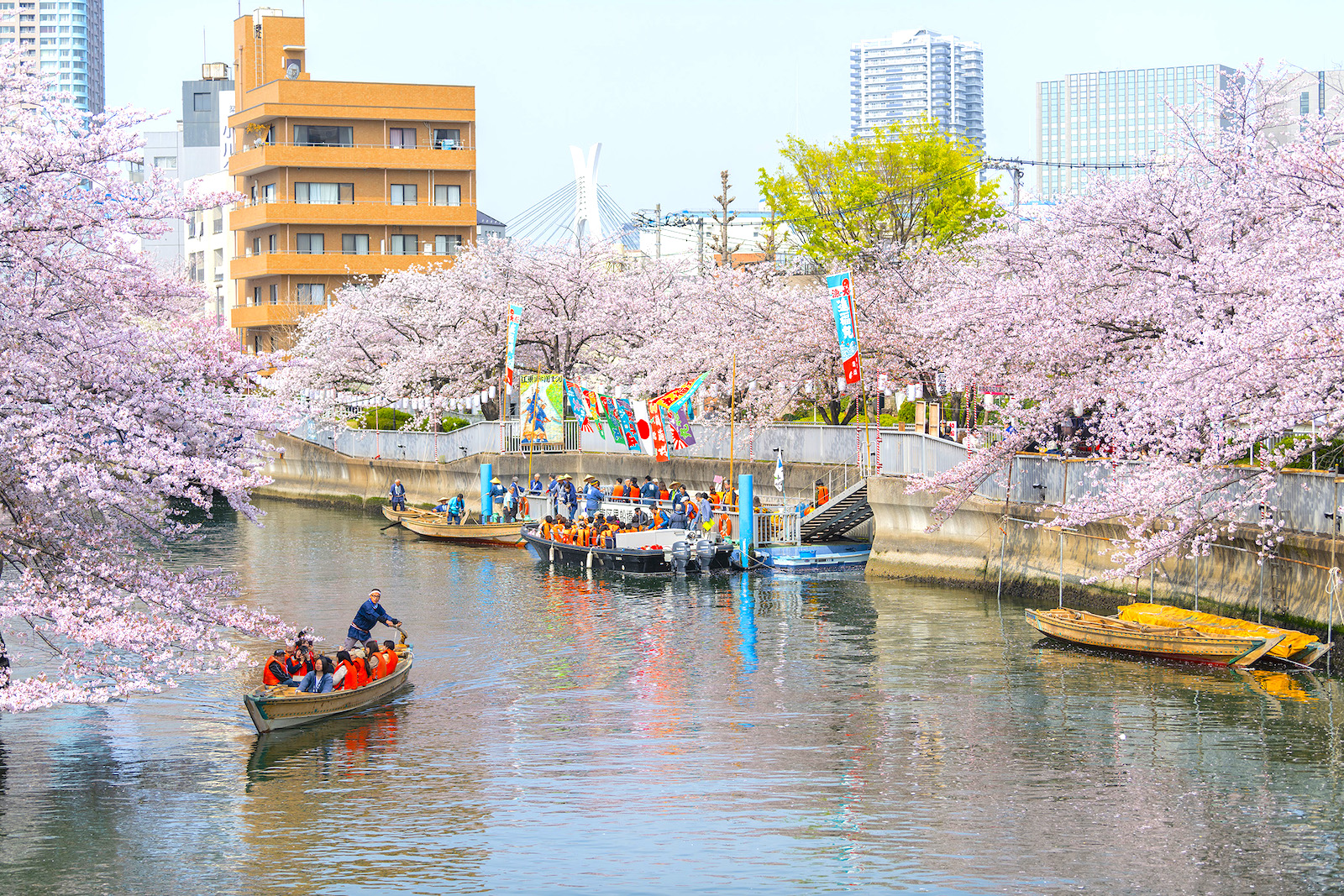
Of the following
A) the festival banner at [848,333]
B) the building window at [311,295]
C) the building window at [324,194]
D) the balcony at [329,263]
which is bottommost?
the festival banner at [848,333]

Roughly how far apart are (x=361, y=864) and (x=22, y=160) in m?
10.2

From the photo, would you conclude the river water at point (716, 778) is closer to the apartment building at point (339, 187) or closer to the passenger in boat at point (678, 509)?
the passenger in boat at point (678, 509)

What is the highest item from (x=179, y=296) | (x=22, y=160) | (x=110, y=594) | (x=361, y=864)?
(x=22, y=160)

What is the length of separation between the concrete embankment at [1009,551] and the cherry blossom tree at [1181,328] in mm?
953

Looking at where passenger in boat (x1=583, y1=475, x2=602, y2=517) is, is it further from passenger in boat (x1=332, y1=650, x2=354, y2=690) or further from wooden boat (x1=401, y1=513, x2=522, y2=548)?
passenger in boat (x1=332, y1=650, x2=354, y2=690)

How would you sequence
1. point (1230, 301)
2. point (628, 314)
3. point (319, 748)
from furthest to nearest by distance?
point (628, 314), point (1230, 301), point (319, 748)

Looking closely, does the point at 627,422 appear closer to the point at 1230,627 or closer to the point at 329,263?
the point at 1230,627

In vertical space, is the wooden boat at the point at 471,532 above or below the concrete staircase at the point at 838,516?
below

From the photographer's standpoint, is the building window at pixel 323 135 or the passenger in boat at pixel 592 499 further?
the building window at pixel 323 135

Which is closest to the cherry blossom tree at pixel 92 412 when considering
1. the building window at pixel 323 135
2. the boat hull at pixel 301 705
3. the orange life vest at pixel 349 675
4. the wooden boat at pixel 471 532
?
the boat hull at pixel 301 705

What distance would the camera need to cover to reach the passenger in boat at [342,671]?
25.8m

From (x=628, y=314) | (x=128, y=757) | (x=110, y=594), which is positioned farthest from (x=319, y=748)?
(x=628, y=314)

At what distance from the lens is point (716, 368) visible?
56.3 metres

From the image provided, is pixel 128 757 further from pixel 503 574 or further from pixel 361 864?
pixel 503 574
